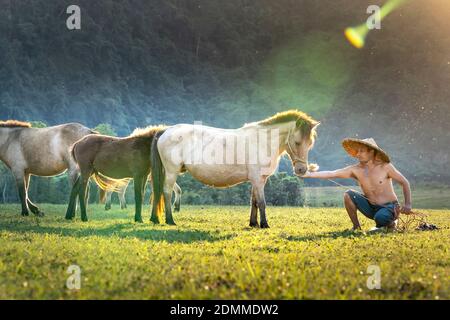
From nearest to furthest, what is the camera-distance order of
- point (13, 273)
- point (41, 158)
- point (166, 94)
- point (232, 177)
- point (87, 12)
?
point (13, 273)
point (232, 177)
point (41, 158)
point (166, 94)
point (87, 12)

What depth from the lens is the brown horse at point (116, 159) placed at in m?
14.8

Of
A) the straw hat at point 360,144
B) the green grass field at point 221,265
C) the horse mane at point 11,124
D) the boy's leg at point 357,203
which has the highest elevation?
the horse mane at point 11,124

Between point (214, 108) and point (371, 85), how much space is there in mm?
45839

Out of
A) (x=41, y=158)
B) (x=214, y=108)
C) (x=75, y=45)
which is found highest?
(x=75, y=45)

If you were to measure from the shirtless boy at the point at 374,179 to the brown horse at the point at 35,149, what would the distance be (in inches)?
388

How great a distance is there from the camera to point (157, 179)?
1411 cm

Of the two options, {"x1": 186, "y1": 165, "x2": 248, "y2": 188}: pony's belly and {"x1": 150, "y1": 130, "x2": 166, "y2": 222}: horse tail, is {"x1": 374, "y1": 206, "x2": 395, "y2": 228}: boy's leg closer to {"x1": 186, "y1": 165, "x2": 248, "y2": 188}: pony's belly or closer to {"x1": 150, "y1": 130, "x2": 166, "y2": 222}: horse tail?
{"x1": 186, "y1": 165, "x2": 248, "y2": 188}: pony's belly

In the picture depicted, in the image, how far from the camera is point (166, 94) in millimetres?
141750

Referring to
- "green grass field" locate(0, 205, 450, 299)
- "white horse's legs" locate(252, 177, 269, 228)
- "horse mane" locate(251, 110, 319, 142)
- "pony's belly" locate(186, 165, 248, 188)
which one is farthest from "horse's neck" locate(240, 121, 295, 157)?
"green grass field" locate(0, 205, 450, 299)

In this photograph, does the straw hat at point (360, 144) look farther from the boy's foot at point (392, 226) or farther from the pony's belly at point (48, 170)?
the pony's belly at point (48, 170)

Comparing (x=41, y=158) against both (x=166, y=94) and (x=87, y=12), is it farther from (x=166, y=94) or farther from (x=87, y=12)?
(x=87, y=12)

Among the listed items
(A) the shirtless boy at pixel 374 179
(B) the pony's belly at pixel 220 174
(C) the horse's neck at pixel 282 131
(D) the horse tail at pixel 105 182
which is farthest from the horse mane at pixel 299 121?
(D) the horse tail at pixel 105 182

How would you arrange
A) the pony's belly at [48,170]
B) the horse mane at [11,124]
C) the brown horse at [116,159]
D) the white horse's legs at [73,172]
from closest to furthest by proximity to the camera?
the brown horse at [116,159] < the white horse's legs at [73,172] < the pony's belly at [48,170] < the horse mane at [11,124]

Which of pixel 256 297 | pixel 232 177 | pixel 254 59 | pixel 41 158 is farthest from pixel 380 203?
pixel 254 59
